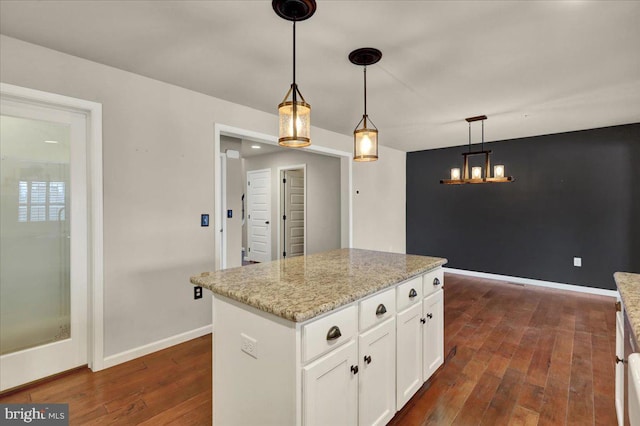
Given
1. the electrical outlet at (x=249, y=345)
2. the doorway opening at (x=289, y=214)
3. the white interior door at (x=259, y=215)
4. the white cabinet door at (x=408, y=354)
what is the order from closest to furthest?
the electrical outlet at (x=249, y=345) → the white cabinet door at (x=408, y=354) → the doorway opening at (x=289, y=214) → the white interior door at (x=259, y=215)

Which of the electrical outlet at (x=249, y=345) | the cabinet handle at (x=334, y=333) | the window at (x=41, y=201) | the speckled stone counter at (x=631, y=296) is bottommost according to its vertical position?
the electrical outlet at (x=249, y=345)

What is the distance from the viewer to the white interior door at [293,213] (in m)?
6.56

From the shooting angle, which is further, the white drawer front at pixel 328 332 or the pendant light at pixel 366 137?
the pendant light at pixel 366 137

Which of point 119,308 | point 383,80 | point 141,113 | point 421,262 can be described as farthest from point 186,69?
point 421,262

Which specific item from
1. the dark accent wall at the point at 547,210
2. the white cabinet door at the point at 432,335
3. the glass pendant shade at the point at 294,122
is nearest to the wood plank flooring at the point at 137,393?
the white cabinet door at the point at 432,335

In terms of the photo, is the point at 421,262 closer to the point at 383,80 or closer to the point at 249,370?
the point at 249,370

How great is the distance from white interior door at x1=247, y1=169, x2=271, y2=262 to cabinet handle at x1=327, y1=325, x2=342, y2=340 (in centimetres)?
543

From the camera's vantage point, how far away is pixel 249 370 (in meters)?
1.46

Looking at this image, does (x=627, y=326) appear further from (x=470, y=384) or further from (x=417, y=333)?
(x=470, y=384)

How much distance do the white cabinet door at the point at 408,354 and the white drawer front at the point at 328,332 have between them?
1.64 feet

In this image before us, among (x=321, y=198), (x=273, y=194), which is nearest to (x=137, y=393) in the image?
(x=321, y=198)

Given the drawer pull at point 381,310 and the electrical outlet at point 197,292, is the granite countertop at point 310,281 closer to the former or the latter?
the drawer pull at point 381,310

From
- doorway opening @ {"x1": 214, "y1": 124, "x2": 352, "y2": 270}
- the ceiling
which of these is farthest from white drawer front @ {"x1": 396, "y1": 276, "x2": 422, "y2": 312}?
doorway opening @ {"x1": 214, "y1": 124, "x2": 352, "y2": 270}

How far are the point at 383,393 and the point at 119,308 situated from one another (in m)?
2.14
